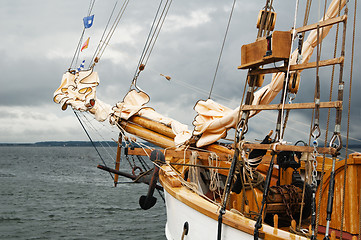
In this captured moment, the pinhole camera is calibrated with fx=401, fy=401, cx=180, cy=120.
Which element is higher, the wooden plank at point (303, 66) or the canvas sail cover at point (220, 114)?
the wooden plank at point (303, 66)

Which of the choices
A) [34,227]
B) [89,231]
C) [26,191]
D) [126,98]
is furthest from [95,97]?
[26,191]

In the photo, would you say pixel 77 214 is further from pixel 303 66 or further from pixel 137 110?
pixel 303 66

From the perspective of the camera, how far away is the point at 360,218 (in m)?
4.62

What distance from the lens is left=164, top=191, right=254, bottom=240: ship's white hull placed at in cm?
525

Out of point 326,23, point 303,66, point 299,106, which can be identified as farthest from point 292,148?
point 326,23

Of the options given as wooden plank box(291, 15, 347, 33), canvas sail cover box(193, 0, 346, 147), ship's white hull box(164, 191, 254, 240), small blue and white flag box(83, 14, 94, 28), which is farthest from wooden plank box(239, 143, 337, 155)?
small blue and white flag box(83, 14, 94, 28)

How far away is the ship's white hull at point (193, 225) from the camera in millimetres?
5250

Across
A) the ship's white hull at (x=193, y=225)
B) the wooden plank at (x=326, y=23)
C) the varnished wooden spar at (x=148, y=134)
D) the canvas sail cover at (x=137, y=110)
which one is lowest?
the ship's white hull at (x=193, y=225)

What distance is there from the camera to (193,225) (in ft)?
20.5

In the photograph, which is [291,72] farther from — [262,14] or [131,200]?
[131,200]

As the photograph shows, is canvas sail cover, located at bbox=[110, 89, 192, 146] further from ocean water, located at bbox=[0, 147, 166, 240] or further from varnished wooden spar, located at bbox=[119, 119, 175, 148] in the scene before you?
ocean water, located at bbox=[0, 147, 166, 240]

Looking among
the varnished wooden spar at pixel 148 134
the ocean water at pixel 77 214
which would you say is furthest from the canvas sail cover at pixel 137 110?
the ocean water at pixel 77 214

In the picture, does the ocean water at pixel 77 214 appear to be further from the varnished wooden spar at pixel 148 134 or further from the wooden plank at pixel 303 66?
the wooden plank at pixel 303 66

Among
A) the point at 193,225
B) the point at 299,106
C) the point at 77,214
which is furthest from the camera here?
the point at 77,214
